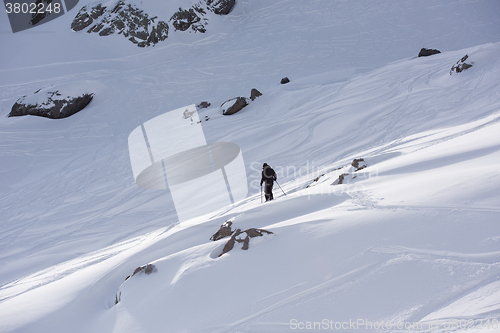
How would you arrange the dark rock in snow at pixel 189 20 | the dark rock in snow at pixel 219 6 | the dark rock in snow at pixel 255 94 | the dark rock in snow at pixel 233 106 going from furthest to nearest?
the dark rock in snow at pixel 219 6, the dark rock in snow at pixel 189 20, the dark rock in snow at pixel 255 94, the dark rock in snow at pixel 233 106

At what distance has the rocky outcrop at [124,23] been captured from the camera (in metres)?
23.0

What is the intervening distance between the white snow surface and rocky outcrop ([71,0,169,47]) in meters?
0.93

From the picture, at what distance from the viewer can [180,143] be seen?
39.9ft

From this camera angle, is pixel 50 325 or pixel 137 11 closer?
pixel 50 325

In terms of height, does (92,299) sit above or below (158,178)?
below

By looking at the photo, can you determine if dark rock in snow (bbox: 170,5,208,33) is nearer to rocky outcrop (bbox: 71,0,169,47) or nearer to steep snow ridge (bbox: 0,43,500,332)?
rocky outcrop (bbox: 71,0,169,47)

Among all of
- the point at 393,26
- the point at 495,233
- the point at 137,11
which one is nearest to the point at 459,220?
the point at 495,233

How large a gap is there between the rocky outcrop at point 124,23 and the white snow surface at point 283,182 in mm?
929

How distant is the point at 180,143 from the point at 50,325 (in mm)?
9102

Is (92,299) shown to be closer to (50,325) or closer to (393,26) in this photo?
(50,325)

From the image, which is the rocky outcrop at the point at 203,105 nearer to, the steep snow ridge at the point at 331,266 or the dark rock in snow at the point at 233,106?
the dark rock in snow at the point at 233,106

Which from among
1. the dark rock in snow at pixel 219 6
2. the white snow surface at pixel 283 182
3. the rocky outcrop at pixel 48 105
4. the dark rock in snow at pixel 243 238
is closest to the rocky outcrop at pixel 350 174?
the white snow surface at pixel 283 182

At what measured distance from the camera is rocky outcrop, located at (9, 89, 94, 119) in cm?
1548

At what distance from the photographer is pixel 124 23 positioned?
23.5 m
